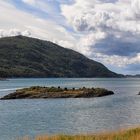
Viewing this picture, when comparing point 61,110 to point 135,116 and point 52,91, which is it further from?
point 52,91

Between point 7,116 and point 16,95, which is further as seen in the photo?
point 16,95

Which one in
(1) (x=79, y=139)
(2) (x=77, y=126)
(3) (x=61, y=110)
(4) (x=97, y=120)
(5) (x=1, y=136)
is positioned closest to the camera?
(1) (x=79, y=139)

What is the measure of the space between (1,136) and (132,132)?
2352 cm

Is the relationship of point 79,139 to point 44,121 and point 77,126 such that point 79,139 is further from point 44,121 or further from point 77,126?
point 44,121

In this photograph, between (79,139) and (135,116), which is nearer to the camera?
(79,139)

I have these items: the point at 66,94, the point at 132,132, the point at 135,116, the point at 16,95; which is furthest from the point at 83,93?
the point at 132,132

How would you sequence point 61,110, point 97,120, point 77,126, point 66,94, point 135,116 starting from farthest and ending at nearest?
point 66,94 < point 61,110 < point 135,116 < point 97,120 < point 77,126

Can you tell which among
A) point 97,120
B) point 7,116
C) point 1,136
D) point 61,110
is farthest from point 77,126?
point 61,110

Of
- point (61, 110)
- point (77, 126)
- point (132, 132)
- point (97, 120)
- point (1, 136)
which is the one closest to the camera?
point (132, 132)

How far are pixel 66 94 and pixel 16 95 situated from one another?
19578 millimetres

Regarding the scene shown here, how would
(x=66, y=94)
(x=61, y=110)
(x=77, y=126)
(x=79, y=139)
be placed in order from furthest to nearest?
(x=66, y=94) → (x=61, y=110) → (x=77, y=126) → (x=79, y=139)

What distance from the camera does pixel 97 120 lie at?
3012 inches

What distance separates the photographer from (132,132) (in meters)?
40.6

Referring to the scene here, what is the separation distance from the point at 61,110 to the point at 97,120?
25.0 meters
